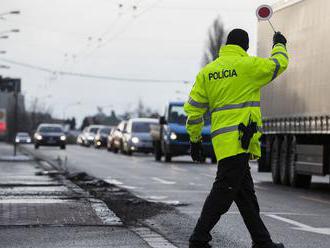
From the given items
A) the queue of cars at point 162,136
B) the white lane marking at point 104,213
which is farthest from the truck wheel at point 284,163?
the white lane marking at point 104,213

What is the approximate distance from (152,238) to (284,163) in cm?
1181

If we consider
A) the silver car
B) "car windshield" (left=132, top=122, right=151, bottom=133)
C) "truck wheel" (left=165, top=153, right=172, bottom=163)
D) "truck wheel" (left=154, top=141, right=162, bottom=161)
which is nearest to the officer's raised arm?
"truck wheel" (left=165, top=153, right=172, bottom=163)

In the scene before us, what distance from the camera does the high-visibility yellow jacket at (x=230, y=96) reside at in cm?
834

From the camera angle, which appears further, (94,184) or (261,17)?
(94,184)

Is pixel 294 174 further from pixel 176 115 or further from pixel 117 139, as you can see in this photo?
pixel 117 139

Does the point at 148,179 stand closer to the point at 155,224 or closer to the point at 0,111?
the point at 155,224

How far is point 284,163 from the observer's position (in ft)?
70.6

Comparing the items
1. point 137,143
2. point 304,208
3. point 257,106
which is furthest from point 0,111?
point 257,106

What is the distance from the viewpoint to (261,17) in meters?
12.6

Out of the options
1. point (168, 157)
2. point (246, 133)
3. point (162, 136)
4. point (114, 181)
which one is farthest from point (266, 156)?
point (162, 136)

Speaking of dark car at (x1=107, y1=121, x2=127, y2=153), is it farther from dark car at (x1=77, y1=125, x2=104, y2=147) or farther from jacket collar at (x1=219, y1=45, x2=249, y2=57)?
jacket collar at (x1=219, y1=45, x2=249, y2=57)

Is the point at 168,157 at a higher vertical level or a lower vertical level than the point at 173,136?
lower

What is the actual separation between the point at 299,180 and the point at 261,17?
351 inches

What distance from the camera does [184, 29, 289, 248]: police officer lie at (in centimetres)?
830
